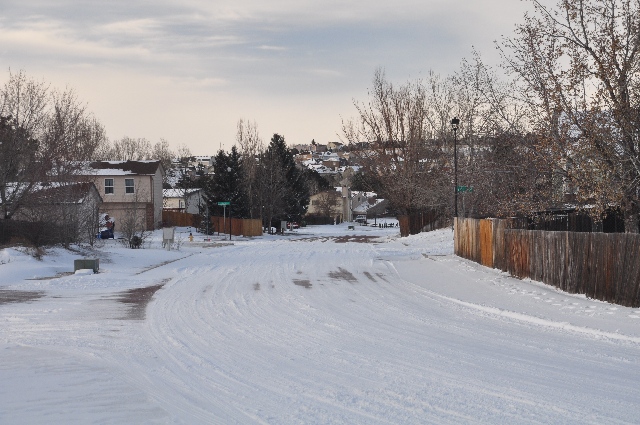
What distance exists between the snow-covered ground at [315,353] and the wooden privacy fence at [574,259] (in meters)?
0.43

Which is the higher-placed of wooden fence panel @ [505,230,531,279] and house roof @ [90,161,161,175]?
house roof @ [90,161,161,175]

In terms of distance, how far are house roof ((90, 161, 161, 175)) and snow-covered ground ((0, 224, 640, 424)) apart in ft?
171

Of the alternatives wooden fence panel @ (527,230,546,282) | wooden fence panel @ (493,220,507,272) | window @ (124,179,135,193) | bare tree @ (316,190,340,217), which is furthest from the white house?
wooden fence panel @ (527,230,546,282)

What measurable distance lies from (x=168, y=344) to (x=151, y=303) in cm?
589

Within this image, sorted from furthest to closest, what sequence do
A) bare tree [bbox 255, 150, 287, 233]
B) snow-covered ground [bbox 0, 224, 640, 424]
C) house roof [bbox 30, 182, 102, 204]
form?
bare tree [bbox 255, 150, 287, 233] < house roof [bbox 30, 182, 102, 204] < snow-covered ground [bbox 0, 224, 640, 424]

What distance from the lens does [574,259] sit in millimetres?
A: 17547

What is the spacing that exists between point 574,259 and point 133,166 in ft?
203

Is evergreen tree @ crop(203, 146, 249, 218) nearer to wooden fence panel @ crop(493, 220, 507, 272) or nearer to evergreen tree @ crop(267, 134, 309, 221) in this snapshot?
evergreen tree @ crop(267, 134, 309, 221)

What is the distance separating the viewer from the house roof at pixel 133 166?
73.0 m

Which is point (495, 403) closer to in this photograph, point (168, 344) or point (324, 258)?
point (168, 344)

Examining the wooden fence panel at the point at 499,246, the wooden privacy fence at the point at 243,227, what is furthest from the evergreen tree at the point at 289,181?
the wooden fence panel at the point at 499,246

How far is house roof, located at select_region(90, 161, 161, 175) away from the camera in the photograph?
7300 cm

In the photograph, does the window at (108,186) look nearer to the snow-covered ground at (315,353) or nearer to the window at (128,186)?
the window at (128,186)

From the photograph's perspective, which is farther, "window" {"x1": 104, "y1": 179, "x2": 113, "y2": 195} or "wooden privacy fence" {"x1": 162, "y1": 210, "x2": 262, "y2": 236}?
"window" {"x1": 104, "y1": 179, "x2": 113, "y2": 195}
